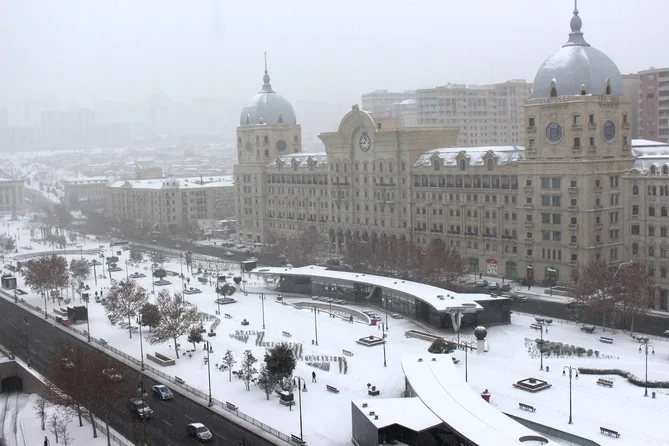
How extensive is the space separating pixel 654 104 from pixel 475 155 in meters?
52.7

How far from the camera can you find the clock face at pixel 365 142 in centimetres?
10951

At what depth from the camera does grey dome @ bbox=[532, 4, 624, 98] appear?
82.4 meters

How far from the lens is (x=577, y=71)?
82500 millimetres

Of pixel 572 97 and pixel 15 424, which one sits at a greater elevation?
pixel 572 97

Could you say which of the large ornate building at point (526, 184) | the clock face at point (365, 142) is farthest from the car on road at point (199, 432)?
the clock face at point (365, 142)

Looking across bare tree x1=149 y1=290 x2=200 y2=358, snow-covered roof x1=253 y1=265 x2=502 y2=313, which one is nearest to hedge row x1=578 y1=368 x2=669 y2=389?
snow-covered roof x1=253 y1=265 x2=502 y2=313

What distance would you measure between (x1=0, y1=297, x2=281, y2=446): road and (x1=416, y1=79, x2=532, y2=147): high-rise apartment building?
12529 cm

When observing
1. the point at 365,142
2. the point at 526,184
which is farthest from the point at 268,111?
the point at 526,184

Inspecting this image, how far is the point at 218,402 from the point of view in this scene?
174ft

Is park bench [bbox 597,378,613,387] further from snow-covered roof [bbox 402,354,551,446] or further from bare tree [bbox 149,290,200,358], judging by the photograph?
bare tree [bbox 149,290,200,358]

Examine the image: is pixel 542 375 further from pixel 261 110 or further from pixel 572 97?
pixel 261 110

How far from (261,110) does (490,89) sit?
75361mm

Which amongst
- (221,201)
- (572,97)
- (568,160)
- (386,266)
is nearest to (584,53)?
(572,97)

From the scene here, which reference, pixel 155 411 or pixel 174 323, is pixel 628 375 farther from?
pixel 174 323
